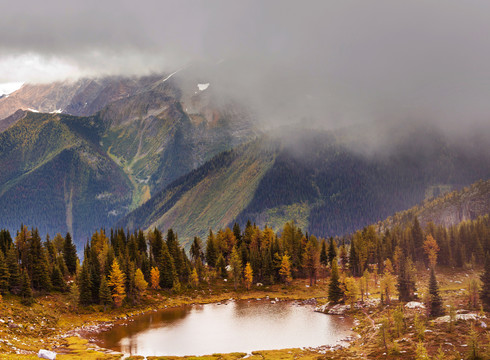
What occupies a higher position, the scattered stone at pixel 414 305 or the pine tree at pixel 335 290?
the pine tree at pixel 335 290

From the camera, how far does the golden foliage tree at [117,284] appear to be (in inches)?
5994

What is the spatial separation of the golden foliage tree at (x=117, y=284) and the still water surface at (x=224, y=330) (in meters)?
9.11

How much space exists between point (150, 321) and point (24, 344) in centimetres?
5050

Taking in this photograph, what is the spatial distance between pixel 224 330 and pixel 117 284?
41249mm

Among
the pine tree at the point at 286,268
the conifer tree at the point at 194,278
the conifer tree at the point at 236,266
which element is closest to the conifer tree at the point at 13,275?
the conifer tree at the point at 194,278

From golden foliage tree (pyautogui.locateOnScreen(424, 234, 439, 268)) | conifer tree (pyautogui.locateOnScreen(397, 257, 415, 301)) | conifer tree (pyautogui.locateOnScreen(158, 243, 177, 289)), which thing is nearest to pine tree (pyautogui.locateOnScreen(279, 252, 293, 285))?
conifer tree (pyautogui.locateOnScreen(158, 243, 177, 289))

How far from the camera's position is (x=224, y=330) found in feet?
440

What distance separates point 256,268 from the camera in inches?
7741

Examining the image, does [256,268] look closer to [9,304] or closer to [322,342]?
[322,342]

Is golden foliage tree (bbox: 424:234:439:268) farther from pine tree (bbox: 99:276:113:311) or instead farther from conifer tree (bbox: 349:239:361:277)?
pine tree (bbox: 99:276:113:311)

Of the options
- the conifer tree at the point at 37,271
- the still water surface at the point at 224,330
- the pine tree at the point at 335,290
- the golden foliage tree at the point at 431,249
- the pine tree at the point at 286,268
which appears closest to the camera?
the still water surface at the point at 224,330

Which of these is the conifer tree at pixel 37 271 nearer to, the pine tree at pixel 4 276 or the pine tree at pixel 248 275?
the pine tree at pixel 4 276

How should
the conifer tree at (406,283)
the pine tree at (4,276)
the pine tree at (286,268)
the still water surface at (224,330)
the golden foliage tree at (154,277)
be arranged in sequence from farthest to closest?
the pine tree at (286,268) → the golden foliage tree at (154,277) → the conifer tree at (406,283) → the pine tree at (4,276) → the still water surface at (224,330)

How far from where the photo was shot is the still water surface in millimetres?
116312
